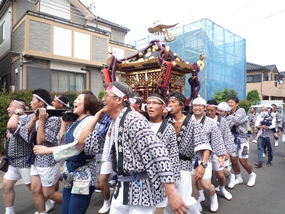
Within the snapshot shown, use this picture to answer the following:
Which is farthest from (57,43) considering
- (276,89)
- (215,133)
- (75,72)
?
(276,89)

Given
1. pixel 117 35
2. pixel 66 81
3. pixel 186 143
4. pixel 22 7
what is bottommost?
pixel 186 143

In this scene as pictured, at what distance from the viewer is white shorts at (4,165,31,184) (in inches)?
118

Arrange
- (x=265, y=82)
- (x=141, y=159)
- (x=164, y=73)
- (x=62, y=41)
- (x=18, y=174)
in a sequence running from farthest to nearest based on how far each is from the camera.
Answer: (x=265, y=82) < (x=62, y=41) < (x=164, y=73) < (x=18, y=174) < (x=141, y=159)

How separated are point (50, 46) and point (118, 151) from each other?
33.7 feet

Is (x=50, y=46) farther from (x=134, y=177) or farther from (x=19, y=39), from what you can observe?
(x=134, y=177)

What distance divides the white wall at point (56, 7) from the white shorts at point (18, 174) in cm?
1099

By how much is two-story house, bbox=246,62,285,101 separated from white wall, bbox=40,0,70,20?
23.6 metres

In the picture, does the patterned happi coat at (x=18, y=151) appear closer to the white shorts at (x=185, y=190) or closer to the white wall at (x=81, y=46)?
the white shorts at (x=185, y=190)

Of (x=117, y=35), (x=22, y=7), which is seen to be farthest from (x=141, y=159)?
(x=117, y=35)

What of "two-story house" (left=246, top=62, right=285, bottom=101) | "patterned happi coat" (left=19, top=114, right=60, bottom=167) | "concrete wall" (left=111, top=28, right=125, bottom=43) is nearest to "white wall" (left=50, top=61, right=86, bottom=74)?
"concrete wall" (left=111, top=28, right=125, bottom=43)

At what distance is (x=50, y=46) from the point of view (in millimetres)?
10383

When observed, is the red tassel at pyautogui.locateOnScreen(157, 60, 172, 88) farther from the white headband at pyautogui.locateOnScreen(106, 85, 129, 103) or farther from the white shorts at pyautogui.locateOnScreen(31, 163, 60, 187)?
the white shorts at pyautogui.locateOnScreen(31, 163, 60, 187)

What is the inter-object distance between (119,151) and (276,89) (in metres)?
31.0

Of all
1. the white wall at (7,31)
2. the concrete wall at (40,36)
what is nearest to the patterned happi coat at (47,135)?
the concrete wall at (40,36)
